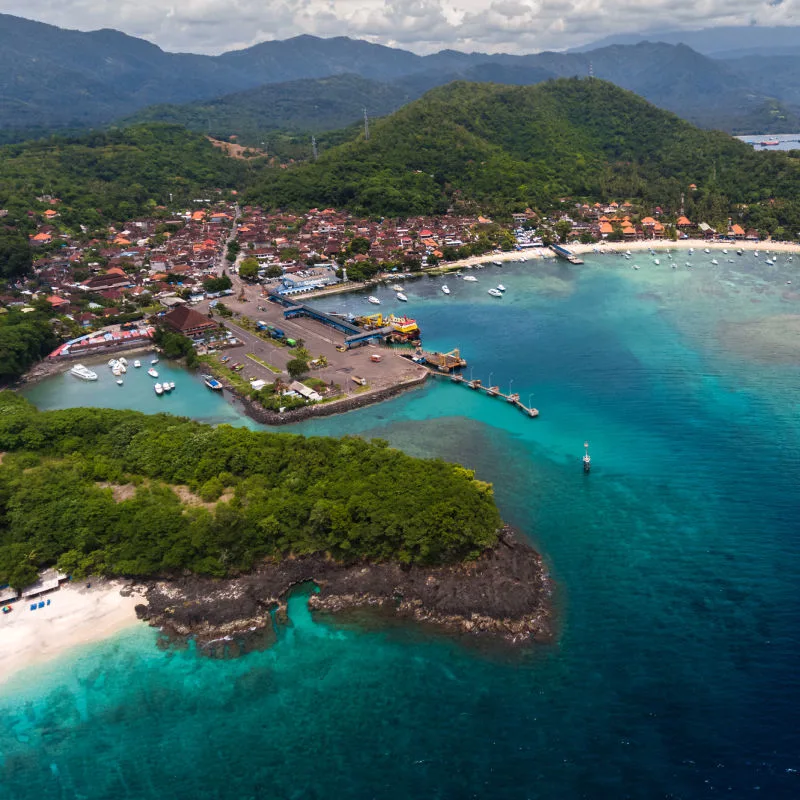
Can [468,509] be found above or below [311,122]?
below

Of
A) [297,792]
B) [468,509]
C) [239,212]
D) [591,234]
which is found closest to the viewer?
[297,792]

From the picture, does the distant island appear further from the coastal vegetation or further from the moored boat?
the moored boat

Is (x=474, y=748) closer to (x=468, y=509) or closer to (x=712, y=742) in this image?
(x=712, y=742)

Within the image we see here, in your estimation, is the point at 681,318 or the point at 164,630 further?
the point at 681,318

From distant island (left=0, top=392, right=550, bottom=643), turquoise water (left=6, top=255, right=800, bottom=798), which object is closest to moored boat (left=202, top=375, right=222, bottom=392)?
distant island (left=0, top=392, right=550, bottom=643)

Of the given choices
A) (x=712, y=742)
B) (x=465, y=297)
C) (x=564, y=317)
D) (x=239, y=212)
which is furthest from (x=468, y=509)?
(x=239, y=212)

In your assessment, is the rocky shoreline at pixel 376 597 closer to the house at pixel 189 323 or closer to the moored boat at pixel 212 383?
the moored boat at pixel 212 383

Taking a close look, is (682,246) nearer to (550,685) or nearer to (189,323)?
(189,323)
